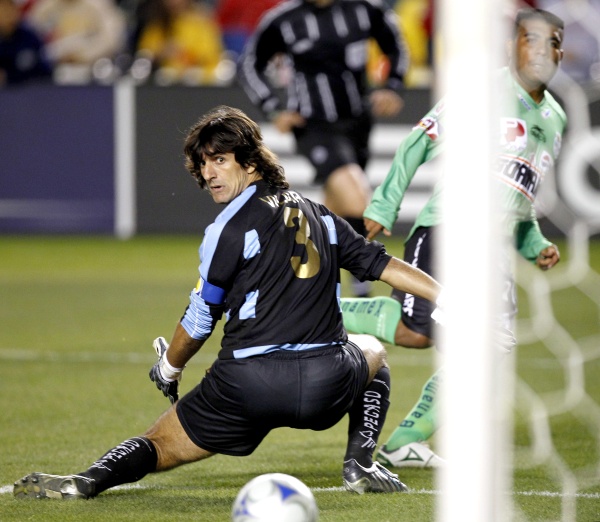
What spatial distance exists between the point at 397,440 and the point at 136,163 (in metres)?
8.94

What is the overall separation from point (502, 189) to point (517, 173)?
199 millimetres

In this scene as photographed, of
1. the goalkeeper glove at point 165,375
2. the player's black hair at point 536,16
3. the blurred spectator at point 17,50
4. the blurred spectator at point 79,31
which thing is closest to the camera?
the goalkeeper glove at point 165,375

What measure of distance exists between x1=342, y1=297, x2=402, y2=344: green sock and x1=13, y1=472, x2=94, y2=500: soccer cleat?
5.18 feet

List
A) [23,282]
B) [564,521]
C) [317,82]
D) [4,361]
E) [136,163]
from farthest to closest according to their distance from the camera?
1. [136,163]
2. [23,282]
3. [317,82]
4. [4,361]
5. [564,521]

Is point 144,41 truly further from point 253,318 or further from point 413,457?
point 253,318

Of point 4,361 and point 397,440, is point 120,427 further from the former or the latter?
point 4,361

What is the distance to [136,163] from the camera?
44.2ft

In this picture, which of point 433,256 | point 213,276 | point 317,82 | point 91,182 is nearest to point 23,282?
point 91,182

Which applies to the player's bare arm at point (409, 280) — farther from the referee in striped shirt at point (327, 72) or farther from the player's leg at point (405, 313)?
the referee in striped shirt at point (327, 72)

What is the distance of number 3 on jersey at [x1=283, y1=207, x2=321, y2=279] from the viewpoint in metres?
4.14

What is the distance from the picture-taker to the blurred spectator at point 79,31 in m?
14.1

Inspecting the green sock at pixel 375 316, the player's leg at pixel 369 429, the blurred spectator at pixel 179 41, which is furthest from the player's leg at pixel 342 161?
the blurred spectator at pixel 179 41

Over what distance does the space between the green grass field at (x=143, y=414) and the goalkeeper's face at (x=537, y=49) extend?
5.38 feet

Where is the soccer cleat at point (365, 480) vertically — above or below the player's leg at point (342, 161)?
below
